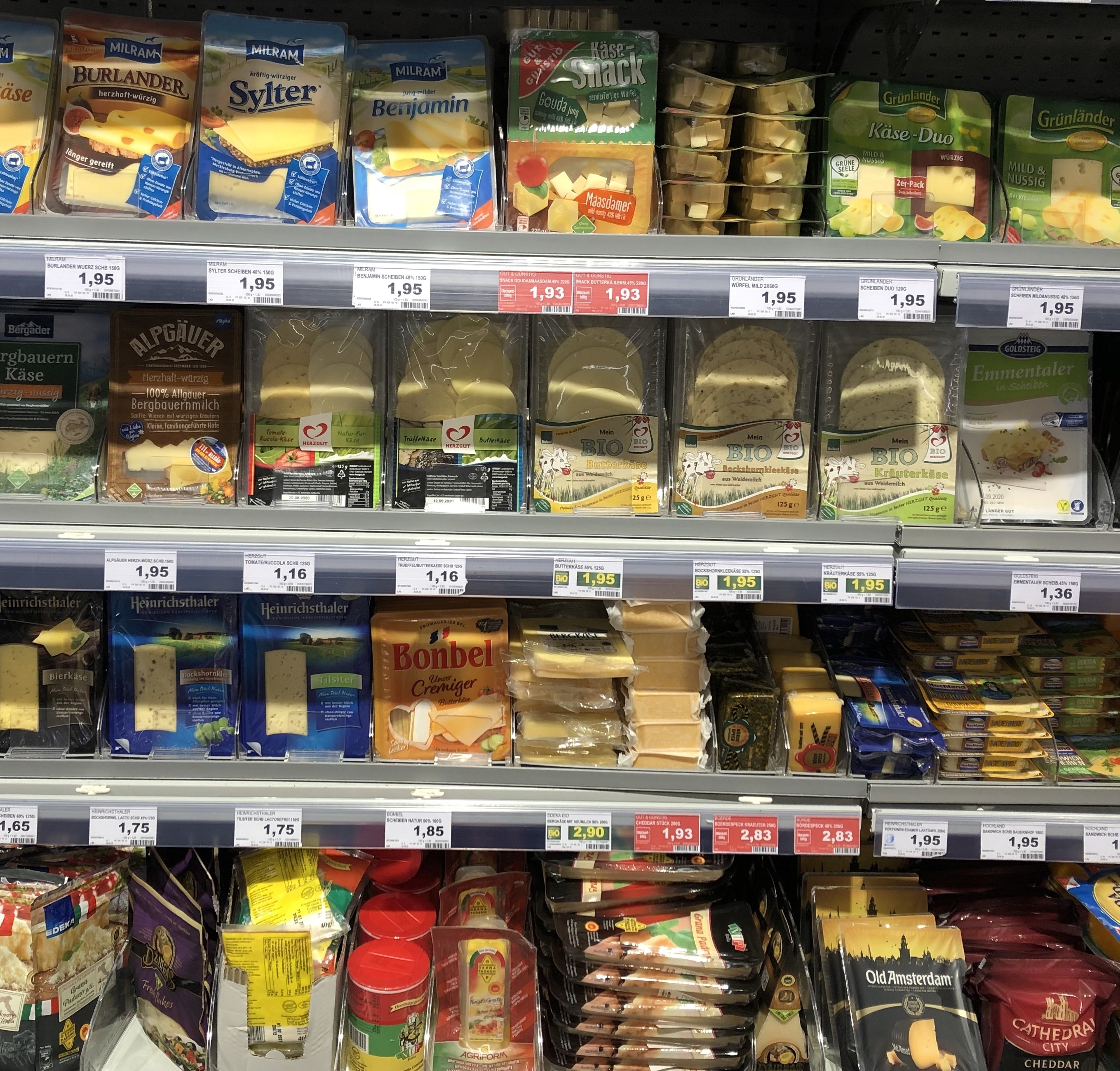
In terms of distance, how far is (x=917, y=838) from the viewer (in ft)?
5.81

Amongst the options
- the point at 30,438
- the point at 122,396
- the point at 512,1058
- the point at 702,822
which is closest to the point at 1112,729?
the point at 702,822

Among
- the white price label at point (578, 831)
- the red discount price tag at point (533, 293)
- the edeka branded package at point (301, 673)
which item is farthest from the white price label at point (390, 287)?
the white price label at point (578, 831)

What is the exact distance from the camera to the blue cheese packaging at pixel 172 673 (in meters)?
1.81

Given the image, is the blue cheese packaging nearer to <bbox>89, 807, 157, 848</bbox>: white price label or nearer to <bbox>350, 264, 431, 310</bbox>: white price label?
<bbox>89, 807, 157, 848</bbox>: white price label

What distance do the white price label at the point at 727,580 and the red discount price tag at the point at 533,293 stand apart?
48cm

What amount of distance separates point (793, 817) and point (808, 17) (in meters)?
1.56

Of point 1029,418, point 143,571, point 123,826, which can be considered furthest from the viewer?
point 1029,418

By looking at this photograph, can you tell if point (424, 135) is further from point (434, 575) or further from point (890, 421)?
point (890, 421)

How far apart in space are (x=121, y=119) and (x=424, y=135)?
1.64ft

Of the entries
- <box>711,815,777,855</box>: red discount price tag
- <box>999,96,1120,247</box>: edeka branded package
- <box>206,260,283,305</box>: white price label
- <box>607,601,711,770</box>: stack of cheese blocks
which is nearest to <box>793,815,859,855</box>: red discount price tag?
<box>711,815,777,855</box>: red discount price tag

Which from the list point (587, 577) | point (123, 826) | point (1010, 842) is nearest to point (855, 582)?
point (587, 577)

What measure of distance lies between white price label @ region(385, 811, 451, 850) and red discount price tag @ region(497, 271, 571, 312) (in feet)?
2.89

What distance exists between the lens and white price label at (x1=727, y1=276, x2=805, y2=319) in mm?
1547

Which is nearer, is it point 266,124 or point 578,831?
point 266,124
